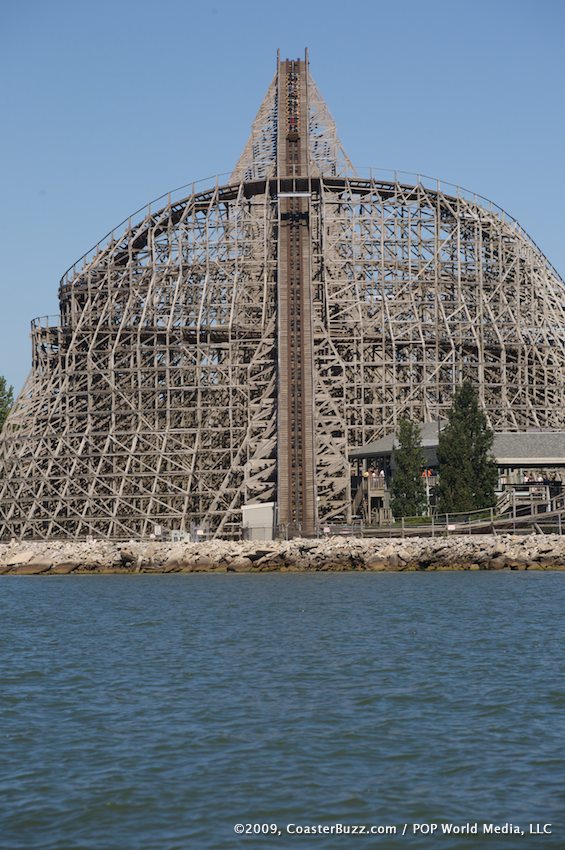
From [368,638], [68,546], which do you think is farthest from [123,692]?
[68,546]

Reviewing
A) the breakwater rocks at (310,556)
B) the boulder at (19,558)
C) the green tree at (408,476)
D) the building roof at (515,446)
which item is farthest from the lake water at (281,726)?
the building roof at (515,446)

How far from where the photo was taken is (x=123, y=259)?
3553 inches

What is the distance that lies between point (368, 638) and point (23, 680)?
1028 cm

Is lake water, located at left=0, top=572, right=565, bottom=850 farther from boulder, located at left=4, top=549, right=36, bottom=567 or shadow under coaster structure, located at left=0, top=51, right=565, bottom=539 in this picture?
shadow under coaster structure, located at left=0, top=51, right=565, bottom=539

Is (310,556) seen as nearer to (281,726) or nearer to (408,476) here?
(408,476)

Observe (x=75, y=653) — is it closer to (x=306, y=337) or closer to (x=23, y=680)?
(x=23, y=680)

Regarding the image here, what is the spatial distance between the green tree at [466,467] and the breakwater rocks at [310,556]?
202 inches

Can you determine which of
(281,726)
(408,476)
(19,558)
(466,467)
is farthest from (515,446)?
(281,726)

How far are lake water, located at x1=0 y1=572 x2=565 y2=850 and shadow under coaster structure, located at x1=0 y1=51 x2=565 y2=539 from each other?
1410 inches

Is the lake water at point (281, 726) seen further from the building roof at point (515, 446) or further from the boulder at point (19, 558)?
the building roof at point (515, 446)

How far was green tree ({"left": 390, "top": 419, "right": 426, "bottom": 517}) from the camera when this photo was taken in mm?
72312

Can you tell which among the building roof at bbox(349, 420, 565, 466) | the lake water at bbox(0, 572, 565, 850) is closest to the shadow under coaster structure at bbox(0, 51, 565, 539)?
the building roof at bbox(349, 420, 565, 466)

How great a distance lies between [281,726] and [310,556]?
132 feet

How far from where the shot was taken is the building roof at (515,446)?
72.8 m
